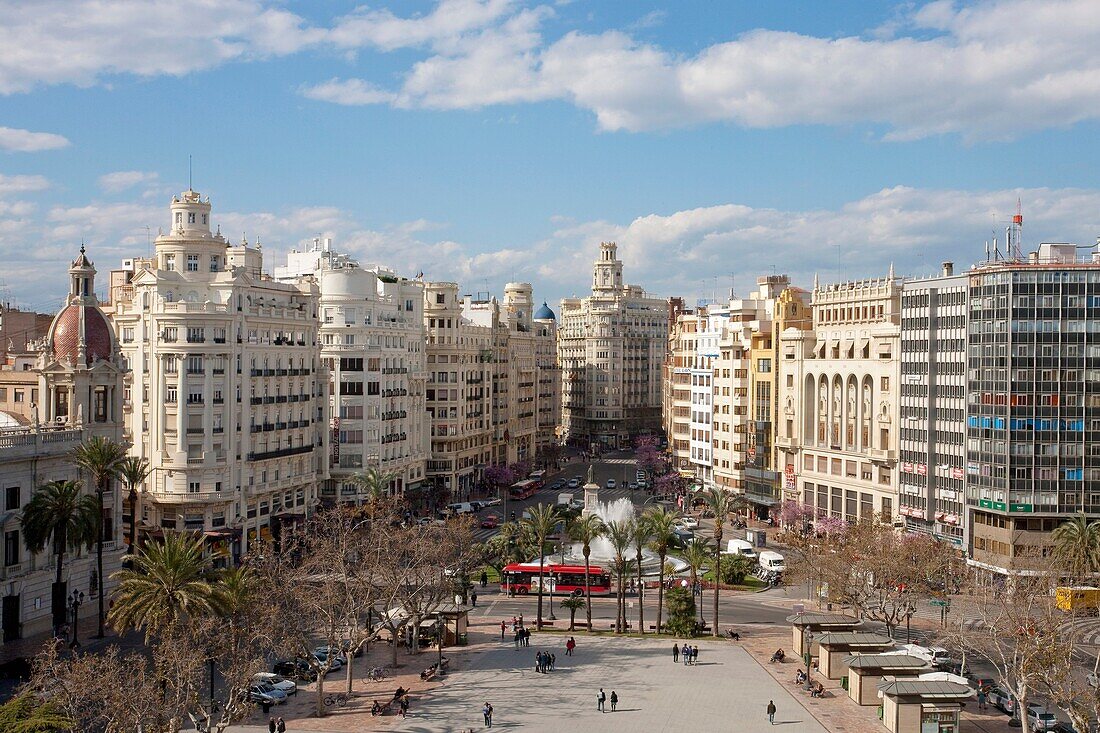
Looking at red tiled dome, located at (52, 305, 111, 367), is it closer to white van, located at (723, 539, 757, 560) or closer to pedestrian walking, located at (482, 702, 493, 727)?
pedestrian walking, located at (482, 702, 493, 727)

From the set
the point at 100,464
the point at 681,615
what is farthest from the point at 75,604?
the point at 681,615

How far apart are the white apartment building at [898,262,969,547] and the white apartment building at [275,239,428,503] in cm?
5245

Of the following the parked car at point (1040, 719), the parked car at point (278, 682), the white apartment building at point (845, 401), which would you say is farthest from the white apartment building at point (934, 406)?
the parked car at point (278, 682)

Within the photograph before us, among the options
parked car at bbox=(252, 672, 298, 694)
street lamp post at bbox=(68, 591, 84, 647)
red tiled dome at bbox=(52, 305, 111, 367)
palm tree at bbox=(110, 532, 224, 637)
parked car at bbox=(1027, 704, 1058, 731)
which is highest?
red tiled dome at bbox=(52, 305, 111, 367)

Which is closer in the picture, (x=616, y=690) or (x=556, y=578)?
(x=616, y=690)

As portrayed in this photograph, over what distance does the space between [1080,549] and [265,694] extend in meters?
58.9

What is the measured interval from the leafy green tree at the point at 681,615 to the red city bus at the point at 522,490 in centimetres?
7485

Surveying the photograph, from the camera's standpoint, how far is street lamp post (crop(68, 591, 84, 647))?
73.9 meters

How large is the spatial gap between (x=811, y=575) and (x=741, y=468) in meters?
57.0

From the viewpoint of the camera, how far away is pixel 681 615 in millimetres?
82312

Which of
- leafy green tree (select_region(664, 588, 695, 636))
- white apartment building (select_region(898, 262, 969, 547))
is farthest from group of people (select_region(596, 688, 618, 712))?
white apartment building (select_region(898, 262, 969, 547))

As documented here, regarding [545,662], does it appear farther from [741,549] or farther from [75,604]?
[741,549]

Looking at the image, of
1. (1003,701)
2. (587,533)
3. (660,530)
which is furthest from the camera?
(587,533)

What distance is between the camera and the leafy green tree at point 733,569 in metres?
100
